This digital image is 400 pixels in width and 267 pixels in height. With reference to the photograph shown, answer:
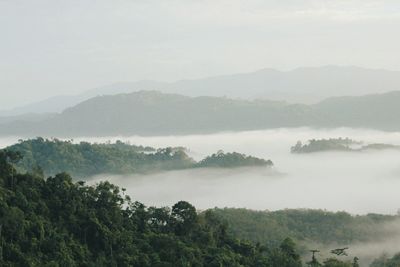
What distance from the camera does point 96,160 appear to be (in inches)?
5002

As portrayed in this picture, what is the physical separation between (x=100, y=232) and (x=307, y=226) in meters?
44.8

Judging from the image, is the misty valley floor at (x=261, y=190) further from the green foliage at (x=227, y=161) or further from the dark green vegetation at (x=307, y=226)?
the dark green vegetation at (x=307, y=226)

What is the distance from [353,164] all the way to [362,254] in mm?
112462

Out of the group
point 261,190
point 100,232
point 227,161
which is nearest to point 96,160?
point 227,161

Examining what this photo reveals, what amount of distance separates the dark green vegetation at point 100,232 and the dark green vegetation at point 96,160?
2097 inches

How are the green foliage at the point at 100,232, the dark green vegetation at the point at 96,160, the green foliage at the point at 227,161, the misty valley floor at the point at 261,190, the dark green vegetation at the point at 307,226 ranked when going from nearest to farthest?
the green foliage at the point at 100,232 < the dark green vegetation at the point at 307,226 < the dark green vegetation at the point at 96,160 < the misty valley floor at the point at 261,190 < the green foliage at the point at 227,161

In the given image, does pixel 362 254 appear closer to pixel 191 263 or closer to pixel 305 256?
pixel 305 256

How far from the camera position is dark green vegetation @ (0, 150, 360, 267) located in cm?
3706

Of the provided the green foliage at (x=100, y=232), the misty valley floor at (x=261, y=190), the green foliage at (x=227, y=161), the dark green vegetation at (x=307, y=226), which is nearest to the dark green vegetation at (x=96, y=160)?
the green foliage at (x=227, y=161)

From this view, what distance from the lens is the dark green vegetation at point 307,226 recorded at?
73.2 meters

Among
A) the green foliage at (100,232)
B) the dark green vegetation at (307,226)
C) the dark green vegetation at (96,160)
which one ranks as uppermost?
the dark green vegetation at (96,160)

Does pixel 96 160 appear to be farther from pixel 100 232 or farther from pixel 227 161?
pixel 100 232

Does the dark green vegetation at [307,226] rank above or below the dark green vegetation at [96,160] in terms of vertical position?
below

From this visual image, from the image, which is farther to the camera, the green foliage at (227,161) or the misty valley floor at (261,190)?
the green foliage at (227,161)
